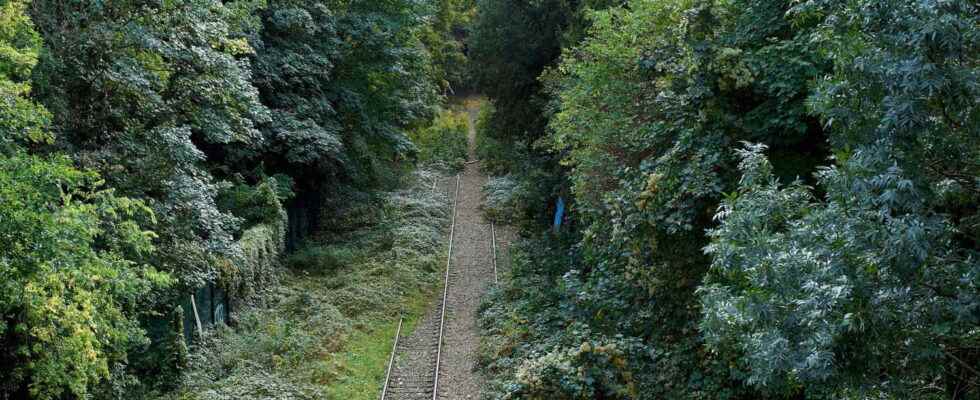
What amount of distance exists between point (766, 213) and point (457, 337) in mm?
12611

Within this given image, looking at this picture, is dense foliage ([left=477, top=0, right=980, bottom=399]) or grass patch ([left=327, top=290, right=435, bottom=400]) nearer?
dense foliage ([left=477, top=0, right=980, bottom=399])

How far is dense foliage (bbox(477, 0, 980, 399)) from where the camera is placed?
6312mm

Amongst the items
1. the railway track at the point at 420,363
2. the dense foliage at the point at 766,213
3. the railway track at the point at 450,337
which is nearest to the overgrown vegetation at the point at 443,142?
the railway track at the point at 450,337

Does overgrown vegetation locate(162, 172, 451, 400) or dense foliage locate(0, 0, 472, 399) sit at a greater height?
dense foliage locate(0, 0, 472, 399)

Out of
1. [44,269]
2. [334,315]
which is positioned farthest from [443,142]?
[44,269]

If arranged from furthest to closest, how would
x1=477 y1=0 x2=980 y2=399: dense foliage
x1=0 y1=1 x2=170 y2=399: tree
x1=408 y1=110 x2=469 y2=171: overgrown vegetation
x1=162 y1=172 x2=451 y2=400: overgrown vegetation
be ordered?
x1=408 y1=110 x2=469 y2=171: overgrown vegetation
x1=162 y1=172 x2=451 y2=400: overgrown vegetation
x1=0 y1=1 x2=170 y2=399: tree
x1=477 y1=0 x2=980 y2=399: dense foliage

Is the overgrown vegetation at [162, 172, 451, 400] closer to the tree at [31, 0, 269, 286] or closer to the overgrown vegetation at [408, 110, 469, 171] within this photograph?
the tree at [31, 0, 269, 286]

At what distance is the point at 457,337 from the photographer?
19.3 meters

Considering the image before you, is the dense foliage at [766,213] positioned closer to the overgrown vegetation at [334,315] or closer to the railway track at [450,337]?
the railway track at [450,337]

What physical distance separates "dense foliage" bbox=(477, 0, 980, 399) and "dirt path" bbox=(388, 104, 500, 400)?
2.82 ft

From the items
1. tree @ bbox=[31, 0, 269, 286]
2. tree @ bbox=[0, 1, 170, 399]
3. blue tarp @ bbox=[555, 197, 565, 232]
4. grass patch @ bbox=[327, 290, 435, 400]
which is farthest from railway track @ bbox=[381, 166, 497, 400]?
tree @ bbox=[0, 1, 170, 399]

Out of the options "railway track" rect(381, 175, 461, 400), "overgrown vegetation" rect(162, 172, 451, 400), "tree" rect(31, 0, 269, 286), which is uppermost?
"tree" rect(31, 0, 269, 286)

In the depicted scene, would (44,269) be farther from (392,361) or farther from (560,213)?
(560,213)

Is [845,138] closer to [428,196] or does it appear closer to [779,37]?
[779,37]
